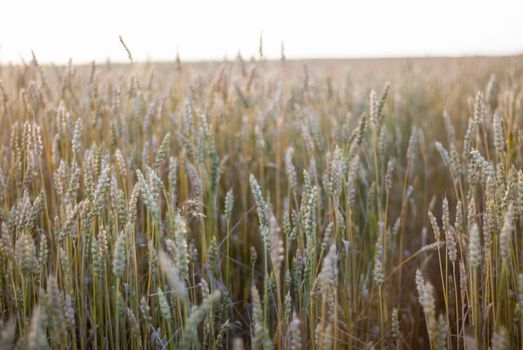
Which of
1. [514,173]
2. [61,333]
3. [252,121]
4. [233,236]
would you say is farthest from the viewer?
[252,121]

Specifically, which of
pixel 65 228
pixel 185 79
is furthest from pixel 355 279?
pixel 185 79

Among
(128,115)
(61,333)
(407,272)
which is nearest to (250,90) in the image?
(128,115)

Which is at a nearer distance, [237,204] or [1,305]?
[1,305]

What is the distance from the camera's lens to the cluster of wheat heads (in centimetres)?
105

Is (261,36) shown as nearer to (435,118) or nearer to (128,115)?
(128,115)

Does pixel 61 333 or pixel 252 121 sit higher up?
pixel 252 121

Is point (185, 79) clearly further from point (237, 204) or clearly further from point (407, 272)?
point (407, 272)

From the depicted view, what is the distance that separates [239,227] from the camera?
6.32 ft

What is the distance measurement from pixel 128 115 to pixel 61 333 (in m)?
1.51

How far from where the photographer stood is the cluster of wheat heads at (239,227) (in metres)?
1.05

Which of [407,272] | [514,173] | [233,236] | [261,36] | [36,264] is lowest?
[407,272]

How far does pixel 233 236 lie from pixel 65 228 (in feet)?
2.90

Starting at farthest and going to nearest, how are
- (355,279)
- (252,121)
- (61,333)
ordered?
(252,121) < (355,279) < (61,333)

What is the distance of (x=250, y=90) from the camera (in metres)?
2.38
